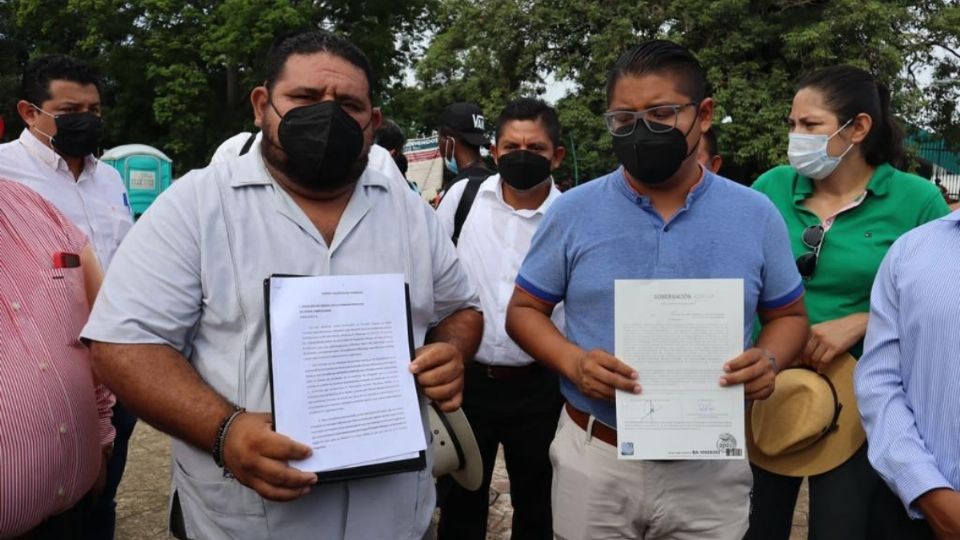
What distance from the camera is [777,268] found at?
7.05 feet

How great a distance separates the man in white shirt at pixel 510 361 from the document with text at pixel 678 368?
1.11m

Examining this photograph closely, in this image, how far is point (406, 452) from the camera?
1.62 meters

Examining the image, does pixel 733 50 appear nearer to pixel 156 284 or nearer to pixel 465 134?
pixel 465 134

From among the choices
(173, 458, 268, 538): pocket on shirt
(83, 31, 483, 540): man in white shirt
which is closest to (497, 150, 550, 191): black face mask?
(83, 31, 483, 540): man in white shirt

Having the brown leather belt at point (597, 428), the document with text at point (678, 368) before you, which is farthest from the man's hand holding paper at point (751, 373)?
the brown leather belt at point (597, 428)

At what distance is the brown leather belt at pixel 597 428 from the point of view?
210 cm

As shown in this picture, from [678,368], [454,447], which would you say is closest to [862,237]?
[678,368]

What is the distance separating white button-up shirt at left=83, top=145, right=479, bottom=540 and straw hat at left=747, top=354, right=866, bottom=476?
129 centimetres

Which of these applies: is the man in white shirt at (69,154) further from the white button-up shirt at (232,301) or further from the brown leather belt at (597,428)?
the brown leather belt at (597,428)

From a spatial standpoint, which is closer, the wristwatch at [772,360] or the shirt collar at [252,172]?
the shirt collar at [252,172]

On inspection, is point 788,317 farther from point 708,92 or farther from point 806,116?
point 806,116

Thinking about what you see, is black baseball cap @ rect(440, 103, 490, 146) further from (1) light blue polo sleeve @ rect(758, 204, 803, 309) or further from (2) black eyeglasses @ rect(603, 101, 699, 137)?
(1) light blue polo sleeve @ rect(758, 204, 803, 309)

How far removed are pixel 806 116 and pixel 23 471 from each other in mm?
2740

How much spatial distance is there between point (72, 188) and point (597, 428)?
2.71 meters
